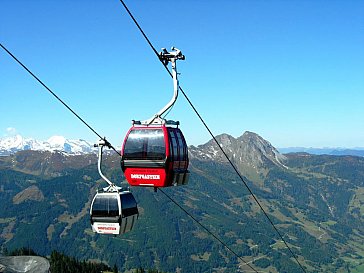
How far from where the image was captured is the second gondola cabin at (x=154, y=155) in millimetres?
20609

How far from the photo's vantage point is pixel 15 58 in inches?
605

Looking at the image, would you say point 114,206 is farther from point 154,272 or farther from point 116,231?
point 154,272

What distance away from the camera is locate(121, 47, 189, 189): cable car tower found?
2061 cm

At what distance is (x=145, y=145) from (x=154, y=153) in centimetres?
59

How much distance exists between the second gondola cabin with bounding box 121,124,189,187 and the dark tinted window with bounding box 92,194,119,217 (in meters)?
1.30

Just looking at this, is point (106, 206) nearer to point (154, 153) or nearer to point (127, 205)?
point (127, 205)

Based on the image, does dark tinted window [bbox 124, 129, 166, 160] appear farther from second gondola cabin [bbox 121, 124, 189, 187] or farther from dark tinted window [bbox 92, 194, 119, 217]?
dark tinted window [bbox 92, 194, 119, 217]

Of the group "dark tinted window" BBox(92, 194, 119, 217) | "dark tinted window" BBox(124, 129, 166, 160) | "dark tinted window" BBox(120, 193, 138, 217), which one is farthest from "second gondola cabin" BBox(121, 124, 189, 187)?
"dark tinted window" BBox(92, 194, 119, 217)

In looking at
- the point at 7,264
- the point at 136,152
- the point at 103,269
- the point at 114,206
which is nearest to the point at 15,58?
the point at 136,152

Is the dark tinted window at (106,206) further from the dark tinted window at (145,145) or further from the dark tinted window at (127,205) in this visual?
the dark tinted window at (145,145)

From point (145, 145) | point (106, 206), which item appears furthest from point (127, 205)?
point (145, 145)

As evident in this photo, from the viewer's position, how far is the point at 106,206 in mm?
21812

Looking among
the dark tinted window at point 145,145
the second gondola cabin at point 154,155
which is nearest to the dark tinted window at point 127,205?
the second gondola cabin at point 154,155

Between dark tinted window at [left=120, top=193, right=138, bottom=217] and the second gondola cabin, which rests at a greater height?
the second gondola cabin
